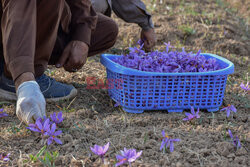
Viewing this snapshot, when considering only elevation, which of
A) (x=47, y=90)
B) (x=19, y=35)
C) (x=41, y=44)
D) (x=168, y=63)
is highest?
(x=19, y=35)

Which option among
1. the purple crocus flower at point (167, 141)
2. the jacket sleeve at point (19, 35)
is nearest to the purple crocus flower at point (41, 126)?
the jacket sleeve at point (19, 35)

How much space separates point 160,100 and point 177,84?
0.49 ft

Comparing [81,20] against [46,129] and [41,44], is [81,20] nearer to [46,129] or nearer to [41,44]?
[41,44]

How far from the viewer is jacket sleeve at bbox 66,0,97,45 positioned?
238cm

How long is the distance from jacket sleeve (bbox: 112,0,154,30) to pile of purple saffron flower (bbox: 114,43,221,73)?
569 millimetres

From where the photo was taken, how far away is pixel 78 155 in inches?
68.1

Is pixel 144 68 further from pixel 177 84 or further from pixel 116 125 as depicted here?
pixel 116 125

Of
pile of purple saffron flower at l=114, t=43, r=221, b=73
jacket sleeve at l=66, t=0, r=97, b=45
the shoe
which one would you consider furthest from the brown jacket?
pile of purple saffron flower at l=114, t=43, r=221, b=73

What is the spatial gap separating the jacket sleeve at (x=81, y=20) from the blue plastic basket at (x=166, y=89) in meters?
0.24

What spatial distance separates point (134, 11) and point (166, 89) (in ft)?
3.30

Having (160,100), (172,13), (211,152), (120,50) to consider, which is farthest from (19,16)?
(172,13)

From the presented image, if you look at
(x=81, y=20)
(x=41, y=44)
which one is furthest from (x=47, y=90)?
(x=81, y=20)

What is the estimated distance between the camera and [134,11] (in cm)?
298

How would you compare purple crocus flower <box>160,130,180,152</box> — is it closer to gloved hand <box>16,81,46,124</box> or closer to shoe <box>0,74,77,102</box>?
→ gloved hand <box>16,81,46,124</box>
